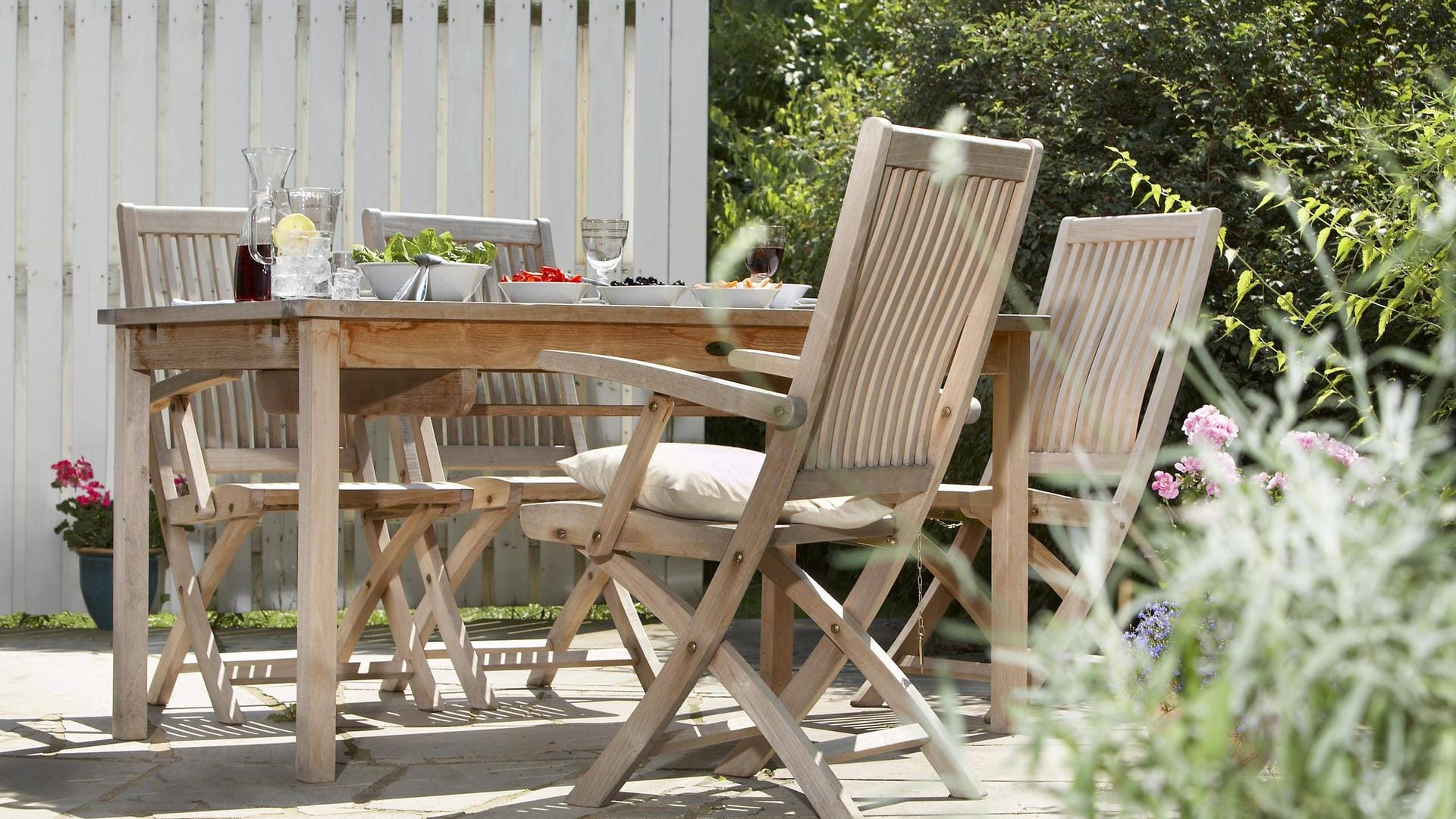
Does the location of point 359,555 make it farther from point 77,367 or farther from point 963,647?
point 963,647

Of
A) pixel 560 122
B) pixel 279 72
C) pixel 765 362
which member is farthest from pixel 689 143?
pixel 765 362

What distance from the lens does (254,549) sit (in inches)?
203

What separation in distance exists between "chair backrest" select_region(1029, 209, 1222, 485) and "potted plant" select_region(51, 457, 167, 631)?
283cm

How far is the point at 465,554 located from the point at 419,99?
2.21 m

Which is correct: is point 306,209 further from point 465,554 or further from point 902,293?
point 902,293

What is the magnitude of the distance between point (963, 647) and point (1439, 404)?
1662 mm

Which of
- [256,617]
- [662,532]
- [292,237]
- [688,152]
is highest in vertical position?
[688,152]

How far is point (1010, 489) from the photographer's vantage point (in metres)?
3.32

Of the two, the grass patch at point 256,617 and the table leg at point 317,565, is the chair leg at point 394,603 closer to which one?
the table leg at point 317,565

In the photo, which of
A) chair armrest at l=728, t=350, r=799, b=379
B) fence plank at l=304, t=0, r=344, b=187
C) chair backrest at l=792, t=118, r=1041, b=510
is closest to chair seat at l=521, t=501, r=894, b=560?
chair backrest at l=792, t=118, r=1041, b=510

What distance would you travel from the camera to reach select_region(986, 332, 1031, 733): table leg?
129 inches

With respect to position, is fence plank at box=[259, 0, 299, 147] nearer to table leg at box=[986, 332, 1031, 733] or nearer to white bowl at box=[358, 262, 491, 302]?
white bowl at box=[358, 262, 491, 302]

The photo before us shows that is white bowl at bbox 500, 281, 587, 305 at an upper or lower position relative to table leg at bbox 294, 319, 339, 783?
upper

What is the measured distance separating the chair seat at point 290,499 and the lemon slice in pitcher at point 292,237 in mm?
498
